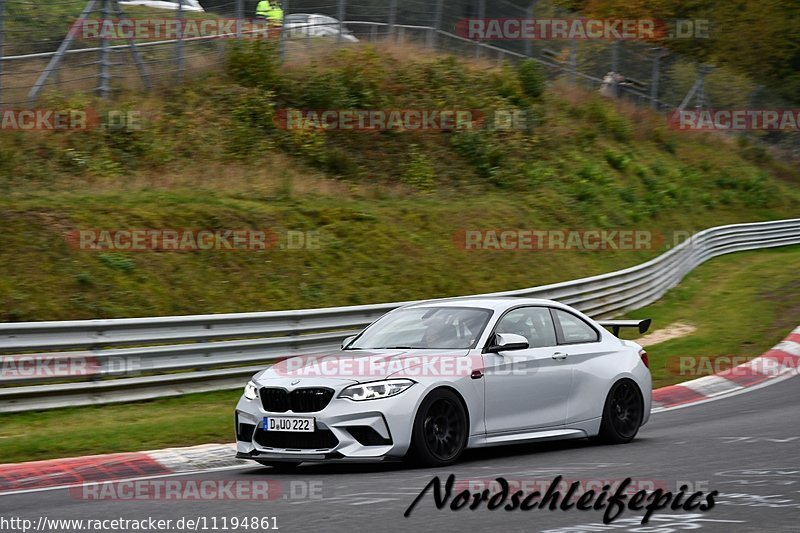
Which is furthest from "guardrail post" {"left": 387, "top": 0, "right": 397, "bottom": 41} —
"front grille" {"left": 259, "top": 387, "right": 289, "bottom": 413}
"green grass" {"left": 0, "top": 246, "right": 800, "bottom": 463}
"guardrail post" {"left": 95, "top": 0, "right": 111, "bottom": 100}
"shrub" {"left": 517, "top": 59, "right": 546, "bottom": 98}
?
"front grille" {"left": 259, "top": 387, "right": 289, "bottom": 413}

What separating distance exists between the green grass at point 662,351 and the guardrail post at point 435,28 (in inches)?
418

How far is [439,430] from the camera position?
9.32 meters

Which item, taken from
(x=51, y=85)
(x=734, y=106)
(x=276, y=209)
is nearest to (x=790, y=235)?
(x=734, y=106)

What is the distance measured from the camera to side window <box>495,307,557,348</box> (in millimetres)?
10406

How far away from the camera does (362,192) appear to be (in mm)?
26578

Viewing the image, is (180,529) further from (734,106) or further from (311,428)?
(734,106)

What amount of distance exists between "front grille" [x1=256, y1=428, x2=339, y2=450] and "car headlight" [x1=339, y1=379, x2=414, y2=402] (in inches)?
13.6

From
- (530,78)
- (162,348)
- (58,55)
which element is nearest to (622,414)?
(162,348)

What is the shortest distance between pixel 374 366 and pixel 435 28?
26.5 metres

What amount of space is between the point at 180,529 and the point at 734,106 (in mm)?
45242

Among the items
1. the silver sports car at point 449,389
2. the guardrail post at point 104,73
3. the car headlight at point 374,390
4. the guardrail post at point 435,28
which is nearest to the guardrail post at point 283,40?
the guardrail post at point 104,73

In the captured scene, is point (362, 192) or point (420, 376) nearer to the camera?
point (420, 376)

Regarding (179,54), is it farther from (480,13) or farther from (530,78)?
(530,78)

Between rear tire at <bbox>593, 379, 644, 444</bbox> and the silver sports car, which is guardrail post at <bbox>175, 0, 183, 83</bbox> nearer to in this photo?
the silver sports car
